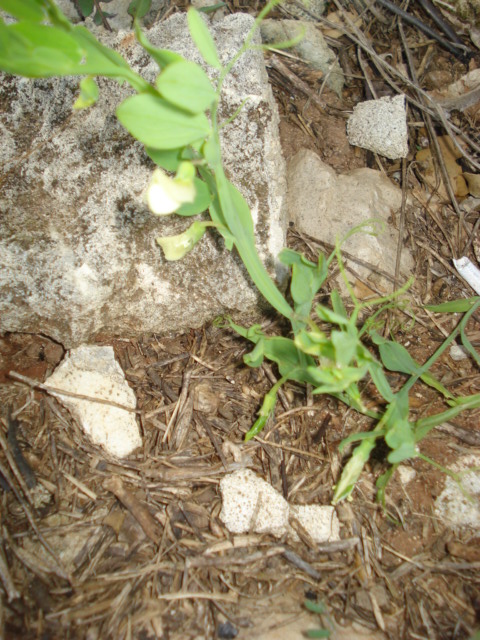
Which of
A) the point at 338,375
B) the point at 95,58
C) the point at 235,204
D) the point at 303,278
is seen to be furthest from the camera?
the point at 303,278

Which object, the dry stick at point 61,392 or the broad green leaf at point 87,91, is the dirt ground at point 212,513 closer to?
the dry stick at point 61,392

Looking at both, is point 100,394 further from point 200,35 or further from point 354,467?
point 200,35

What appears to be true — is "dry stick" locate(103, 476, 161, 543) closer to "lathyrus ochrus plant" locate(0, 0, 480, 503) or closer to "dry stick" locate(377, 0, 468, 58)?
"lathyrus ochrus plant" locate(0, 0, 480, 503)

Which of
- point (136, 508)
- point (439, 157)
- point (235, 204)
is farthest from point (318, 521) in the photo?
point (439, 157)

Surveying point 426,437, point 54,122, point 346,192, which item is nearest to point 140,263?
point 54,122

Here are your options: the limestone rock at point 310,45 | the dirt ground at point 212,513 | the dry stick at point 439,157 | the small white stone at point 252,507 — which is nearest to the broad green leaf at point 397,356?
the dirt ground at point 212,513

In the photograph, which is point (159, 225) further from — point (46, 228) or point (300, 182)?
point (300, 182)
